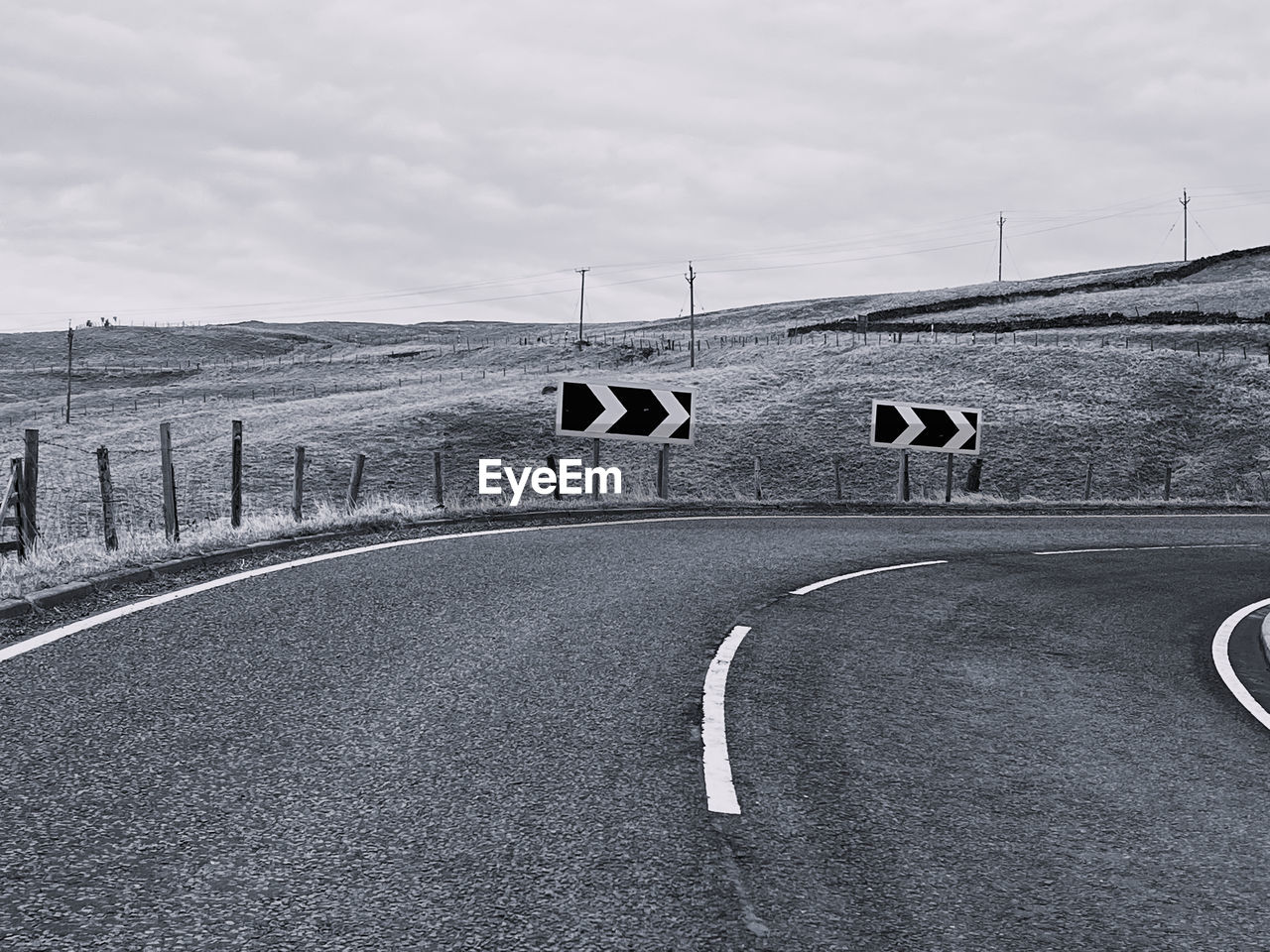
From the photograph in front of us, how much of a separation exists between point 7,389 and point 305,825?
318 feet

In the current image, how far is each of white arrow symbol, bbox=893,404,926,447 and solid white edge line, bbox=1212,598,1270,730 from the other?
38.1ft

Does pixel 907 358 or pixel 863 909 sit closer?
pixel 863 909

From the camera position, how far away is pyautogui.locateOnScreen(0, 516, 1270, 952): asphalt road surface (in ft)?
11.1

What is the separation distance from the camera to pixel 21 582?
27.2ft

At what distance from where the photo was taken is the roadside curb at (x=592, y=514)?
8.15 meters

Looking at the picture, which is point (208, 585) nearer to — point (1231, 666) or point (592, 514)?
point (1231, 666)

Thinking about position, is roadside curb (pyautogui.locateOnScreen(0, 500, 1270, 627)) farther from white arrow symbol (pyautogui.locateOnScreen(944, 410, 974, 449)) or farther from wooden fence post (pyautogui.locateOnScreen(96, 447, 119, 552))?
white arrow symbol (pyautogui.locateOnScreen(944, 410, 974, 449))

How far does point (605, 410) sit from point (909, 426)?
23.2 feet

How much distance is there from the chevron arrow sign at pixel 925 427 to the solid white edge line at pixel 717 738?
15.7m

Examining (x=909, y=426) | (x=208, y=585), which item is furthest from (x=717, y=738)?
(x=909, y=426)

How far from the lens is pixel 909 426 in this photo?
22.7 meters

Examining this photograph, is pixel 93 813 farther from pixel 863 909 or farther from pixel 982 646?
pixel 982 646

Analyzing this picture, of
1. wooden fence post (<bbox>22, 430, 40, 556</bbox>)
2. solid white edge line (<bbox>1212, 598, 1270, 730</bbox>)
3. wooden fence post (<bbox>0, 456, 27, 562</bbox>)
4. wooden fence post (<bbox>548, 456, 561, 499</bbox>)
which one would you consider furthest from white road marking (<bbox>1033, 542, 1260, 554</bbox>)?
wooden fence post (<bbox>0, 456, 27, 562</bbox>)

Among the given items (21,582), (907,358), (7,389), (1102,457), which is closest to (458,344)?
(7,389)
